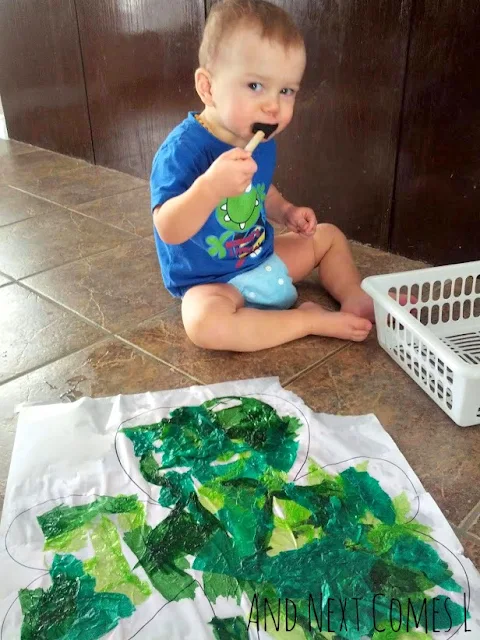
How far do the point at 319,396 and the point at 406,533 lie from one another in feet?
0.76

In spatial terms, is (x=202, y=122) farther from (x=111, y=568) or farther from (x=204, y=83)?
(x=111, y=568)

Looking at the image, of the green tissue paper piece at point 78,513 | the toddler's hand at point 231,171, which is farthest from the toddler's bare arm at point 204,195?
the green tissue paper piece at point 78,513

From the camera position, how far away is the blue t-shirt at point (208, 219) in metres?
0.85

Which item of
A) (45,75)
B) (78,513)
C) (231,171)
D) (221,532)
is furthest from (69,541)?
(45,75)

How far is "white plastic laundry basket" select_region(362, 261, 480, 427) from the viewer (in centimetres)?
68

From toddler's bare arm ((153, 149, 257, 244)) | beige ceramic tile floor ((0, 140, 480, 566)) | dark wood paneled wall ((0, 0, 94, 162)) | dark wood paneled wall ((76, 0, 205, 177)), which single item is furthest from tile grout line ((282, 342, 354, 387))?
dark wood paneled wall ((0, 0, 94, 162))

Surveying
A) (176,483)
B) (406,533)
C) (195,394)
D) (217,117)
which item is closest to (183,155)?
(217,117)

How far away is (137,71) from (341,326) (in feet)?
3.09

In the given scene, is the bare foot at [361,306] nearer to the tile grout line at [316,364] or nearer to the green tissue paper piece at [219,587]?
the tile grout line at [316,364]

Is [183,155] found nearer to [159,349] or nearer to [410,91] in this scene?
[159,349]

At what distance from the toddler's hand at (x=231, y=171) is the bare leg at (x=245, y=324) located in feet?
0.57

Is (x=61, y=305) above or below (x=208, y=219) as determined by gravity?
below

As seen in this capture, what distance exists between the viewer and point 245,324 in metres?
0.84

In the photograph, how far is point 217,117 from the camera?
857mm
